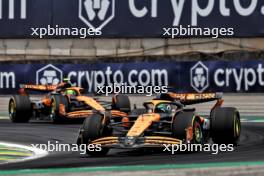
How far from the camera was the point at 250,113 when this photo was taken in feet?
79.0

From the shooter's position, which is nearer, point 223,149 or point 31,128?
point 223,149

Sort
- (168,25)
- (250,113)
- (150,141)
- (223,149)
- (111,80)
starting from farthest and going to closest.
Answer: (168,25) < (111,80) < (250,113) < (223,149) < (150,141)

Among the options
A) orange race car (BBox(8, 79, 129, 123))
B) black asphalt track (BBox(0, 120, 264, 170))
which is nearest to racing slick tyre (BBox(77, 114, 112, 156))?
black asphalt track (BBox(0, 120, 264, 170))

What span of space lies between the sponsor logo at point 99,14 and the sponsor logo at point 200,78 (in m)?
5.32

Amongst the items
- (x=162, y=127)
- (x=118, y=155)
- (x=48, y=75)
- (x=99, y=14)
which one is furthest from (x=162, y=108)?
(x=99, y=14)

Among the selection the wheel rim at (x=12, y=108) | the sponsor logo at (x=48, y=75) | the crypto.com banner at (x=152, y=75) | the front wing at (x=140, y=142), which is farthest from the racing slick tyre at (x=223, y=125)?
the sponsor logo at (x=48, y=75)

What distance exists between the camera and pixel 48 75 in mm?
27641

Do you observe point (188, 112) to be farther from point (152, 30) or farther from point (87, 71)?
point (152, 30)

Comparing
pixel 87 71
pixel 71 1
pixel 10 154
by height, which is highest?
pixel 71 1

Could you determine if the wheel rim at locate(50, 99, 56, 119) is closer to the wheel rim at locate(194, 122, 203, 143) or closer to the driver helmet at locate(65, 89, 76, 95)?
the driver helmet at locate(65, 89, 76, 95)

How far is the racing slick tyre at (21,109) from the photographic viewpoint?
71.0ft

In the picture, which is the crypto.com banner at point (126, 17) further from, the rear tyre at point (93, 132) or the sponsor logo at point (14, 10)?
the rear tyre at point (93, 132)

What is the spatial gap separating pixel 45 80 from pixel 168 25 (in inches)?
192

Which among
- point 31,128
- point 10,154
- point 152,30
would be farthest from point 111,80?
point 10,154
